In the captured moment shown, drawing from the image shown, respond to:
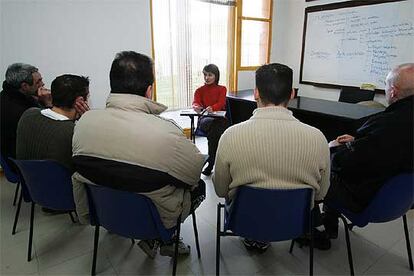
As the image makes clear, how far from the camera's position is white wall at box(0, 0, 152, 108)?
3.01 meters

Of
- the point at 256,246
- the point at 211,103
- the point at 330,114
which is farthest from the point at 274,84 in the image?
the point at 211,103

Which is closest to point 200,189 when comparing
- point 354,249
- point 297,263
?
point 297,263

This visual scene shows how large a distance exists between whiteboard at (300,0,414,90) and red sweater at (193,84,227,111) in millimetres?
2120

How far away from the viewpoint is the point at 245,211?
1.31 m

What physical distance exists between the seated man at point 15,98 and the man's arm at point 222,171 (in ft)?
5.04

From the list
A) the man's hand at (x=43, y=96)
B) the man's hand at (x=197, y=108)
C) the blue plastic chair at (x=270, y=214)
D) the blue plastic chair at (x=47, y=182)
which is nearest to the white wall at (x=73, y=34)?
the man's hand at (x=43, y=96)

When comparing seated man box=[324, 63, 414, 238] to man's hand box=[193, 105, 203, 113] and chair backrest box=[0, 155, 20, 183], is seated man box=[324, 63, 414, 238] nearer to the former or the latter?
man's hand box=[193, 105, 203, 113]

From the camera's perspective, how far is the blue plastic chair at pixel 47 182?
1521 millimetres

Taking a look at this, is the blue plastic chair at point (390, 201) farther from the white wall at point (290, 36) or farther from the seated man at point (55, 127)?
the white wall at point (290, 36)

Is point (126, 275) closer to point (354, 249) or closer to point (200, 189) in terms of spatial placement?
point (200, 189)

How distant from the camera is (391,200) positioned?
142 cm

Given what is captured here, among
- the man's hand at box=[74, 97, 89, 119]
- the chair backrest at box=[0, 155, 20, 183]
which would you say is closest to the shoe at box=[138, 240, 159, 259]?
the man's hand at box=[74, 97, 89, 119]

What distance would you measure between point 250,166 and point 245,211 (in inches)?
8.5

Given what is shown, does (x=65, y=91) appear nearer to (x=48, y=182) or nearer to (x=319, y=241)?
(x=48, y=182)
